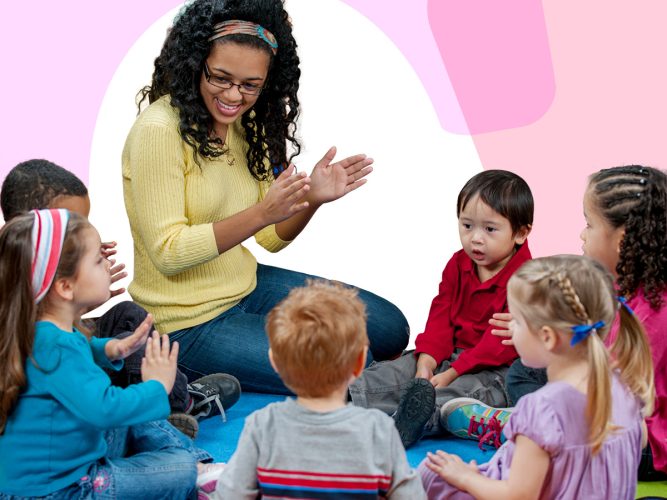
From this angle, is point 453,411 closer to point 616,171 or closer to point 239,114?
point 616,171

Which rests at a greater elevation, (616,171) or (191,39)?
(191,39)

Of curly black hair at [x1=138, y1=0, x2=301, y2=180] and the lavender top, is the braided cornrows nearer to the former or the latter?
the lavender top

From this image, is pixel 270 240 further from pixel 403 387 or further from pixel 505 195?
pixel 505 195

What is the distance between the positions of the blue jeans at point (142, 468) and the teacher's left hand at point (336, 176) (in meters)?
0.90

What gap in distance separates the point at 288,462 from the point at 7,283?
0.68 metres

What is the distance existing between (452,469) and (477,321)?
99 centimetres

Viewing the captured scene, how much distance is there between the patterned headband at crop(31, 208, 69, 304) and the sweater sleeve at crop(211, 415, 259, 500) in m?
0.52

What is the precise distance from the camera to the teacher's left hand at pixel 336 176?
9.80 ft

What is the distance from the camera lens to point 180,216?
286 centimetres

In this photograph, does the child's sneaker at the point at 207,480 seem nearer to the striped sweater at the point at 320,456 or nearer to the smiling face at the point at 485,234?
the striped sweater at the point at 320,456

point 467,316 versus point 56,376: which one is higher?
point 56,376

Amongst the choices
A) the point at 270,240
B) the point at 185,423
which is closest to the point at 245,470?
the point at 185,423

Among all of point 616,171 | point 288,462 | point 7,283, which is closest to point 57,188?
point 7,283

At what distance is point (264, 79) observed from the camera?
9.59 feet
